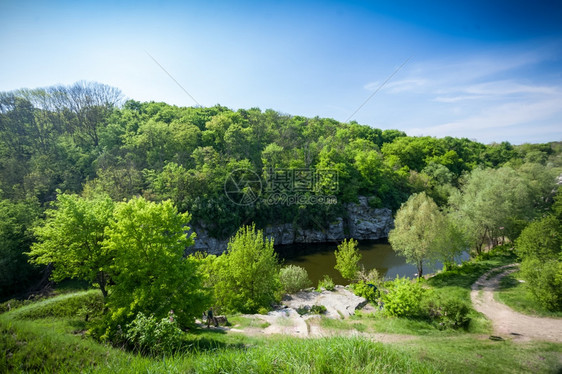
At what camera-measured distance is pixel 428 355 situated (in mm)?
8609

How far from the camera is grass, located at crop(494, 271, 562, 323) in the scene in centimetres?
1392

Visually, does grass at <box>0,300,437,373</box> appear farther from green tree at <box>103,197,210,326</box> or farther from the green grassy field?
green tree at <box>103,197,210,326</box>

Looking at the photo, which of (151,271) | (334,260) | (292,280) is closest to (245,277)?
(292,280)

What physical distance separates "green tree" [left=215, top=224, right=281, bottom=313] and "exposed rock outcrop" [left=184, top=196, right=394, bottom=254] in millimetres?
21267

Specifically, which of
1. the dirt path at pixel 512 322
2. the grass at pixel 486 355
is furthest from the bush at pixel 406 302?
the dirt path at pixel 512 322

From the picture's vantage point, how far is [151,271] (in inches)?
416

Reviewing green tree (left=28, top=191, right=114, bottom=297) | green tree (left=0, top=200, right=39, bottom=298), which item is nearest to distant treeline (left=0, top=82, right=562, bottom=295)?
green tree (left=0, top=200, right=39, bottom=298)

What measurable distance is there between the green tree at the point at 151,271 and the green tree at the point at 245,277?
5.36m

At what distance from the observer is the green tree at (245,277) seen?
16500mm

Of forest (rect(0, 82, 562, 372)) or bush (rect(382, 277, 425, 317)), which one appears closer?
forest (rect(0, 82, 562, 372))

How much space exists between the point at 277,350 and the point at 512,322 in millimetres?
16652

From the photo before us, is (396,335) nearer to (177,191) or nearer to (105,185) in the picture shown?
(177,191)

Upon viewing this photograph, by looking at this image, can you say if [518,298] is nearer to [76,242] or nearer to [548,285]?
[548,285]

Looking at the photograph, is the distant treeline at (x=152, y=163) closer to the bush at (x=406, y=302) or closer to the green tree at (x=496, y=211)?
the green tree at (x=496, y=211)
